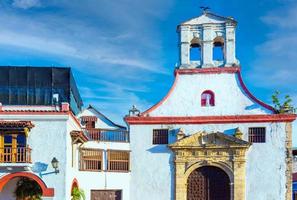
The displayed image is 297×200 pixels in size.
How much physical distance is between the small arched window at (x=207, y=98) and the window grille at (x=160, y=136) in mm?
2644

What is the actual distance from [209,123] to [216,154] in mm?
1772

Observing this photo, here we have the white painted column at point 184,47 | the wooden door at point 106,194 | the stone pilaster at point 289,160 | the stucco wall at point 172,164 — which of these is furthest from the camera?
the white painted column at point 184,47

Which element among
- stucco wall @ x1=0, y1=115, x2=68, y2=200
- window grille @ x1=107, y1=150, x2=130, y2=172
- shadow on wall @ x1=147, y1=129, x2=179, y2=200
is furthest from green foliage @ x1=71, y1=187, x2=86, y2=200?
shadow on wall @ x1=147, y1=129, x2=179, y2=200

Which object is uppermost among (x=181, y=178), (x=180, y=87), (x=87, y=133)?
(x=180, y=87)

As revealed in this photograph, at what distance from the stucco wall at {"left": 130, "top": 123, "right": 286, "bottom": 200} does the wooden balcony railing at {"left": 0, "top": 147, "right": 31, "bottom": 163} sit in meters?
7.87

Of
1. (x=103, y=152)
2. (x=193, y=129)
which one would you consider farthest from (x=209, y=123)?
(x=103, y=152)

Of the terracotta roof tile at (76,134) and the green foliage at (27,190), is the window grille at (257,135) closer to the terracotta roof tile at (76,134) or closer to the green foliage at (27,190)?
the terracotta roof tile at (76,134)

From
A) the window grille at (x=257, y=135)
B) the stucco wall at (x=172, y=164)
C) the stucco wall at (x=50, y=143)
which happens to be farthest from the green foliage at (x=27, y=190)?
the window grille at (x=257, y=135)

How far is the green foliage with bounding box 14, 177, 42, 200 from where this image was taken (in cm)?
3027

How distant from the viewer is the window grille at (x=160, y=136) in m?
34.7

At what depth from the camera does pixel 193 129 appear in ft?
113

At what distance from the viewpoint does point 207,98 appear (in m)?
35.1

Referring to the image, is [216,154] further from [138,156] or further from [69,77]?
→ [69,77]

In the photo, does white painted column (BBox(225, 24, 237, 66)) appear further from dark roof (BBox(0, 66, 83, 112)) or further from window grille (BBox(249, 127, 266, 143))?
dark roof (BBox(0, 66, 83, 112))
